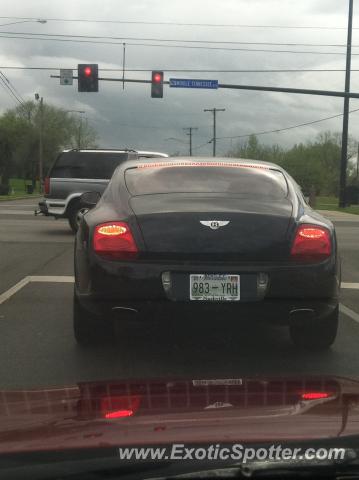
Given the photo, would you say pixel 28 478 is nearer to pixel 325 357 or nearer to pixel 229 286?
pixel 229 286

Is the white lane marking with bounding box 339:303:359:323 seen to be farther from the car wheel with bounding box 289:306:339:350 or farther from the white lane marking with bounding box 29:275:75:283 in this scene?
the white lane marking with bounding box 29:275:75:283

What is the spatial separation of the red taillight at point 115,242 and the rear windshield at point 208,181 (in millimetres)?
482

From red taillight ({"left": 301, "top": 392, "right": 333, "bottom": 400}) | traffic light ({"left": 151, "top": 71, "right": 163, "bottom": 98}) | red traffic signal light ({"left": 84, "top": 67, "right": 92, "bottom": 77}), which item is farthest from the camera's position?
traffic light ({"left": 151, "top": 71, "right": 163, "bottom": 98})

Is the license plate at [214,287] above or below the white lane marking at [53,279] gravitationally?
above

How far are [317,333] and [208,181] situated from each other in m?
1.56

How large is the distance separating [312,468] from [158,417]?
679 millimetres

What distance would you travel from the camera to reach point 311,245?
471cm

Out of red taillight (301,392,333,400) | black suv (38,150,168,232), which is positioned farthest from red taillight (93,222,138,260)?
black suv (38,150,168,232)

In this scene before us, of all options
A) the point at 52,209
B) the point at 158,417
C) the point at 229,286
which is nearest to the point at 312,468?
the point at 158,417

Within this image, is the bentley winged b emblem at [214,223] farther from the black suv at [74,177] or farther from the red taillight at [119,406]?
the black suv at [74,177]

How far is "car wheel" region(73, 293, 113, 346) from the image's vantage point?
5188mm

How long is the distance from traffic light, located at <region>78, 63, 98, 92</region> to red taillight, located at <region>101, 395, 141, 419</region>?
26.7 m

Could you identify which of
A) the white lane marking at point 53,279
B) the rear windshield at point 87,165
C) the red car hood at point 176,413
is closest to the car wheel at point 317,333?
the red car hood at point 176,413

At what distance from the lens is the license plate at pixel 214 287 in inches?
180
